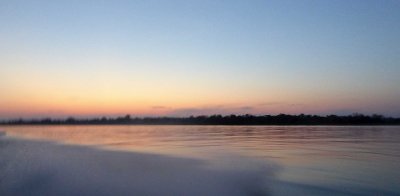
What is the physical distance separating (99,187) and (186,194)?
2.59 meters

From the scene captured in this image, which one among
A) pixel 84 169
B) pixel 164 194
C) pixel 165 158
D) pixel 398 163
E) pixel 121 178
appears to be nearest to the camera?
pixel 164 194

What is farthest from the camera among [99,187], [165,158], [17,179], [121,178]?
[165,158]

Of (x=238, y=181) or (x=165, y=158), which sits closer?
(x=238, y=181)

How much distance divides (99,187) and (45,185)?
1586 mm

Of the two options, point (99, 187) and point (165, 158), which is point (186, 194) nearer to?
point (99, 187)

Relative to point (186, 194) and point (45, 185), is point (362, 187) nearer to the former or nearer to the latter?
point (186, 194)

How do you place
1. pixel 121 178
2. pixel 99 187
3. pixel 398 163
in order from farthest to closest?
pixel 398 163 < pixel 121 178 < pixel 99 187

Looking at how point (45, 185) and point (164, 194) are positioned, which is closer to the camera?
point (164, 194)

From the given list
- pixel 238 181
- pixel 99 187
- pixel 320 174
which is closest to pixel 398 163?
pixel 320 174

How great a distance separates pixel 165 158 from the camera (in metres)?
20.2

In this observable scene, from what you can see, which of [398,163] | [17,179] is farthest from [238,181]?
Answer: [398,163]

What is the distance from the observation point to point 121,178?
13570 mm

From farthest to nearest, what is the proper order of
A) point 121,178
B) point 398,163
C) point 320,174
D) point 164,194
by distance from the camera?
point 398,163
point 320,174
point 121,178
point 164,194

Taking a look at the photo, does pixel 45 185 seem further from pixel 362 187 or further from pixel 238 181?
pixel 362 187
